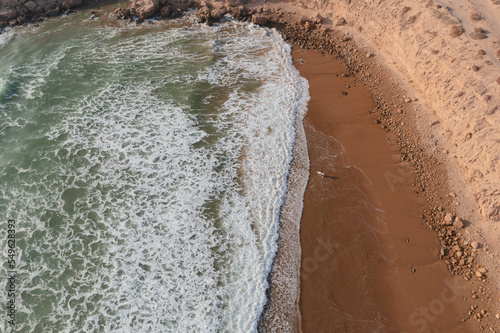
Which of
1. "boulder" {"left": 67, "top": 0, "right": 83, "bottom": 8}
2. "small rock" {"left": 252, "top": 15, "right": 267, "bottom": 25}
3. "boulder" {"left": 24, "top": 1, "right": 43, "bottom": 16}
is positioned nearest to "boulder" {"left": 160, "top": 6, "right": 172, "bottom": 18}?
"small rock" {"left": 252, "top": 15, "right": 267, "bottom": 25}

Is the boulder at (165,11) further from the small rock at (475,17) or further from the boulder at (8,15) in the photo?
the small rock at (475,17)

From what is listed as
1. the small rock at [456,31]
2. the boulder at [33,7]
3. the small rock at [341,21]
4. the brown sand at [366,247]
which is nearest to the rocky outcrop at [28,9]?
the boulder at [33,7]

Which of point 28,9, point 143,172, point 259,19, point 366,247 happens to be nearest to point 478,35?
point 366,247

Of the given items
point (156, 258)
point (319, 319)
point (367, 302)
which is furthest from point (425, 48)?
point (156, 258)

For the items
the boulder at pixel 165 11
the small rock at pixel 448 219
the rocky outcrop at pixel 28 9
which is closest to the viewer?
the small rock at pixel 448 219

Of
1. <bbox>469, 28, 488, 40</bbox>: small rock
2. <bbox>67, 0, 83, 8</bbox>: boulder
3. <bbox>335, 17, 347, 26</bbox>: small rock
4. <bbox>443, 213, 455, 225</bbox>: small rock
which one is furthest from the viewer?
<bbox>67, 0, 83, 8</bbox>: boulder

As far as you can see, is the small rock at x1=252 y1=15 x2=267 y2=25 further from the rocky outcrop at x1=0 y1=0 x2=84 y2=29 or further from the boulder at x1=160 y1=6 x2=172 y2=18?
the rocky outcrop at x1=0 y1=0 x2=84 y2=29
